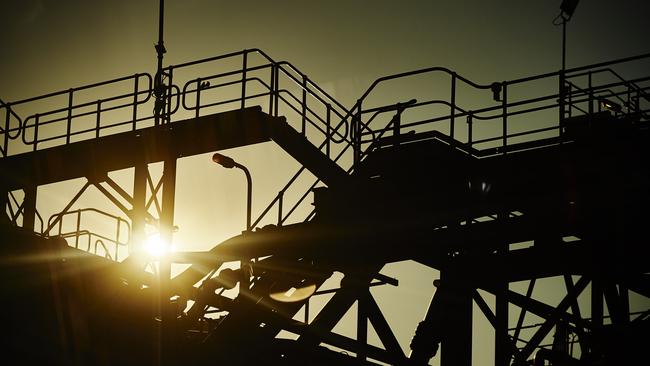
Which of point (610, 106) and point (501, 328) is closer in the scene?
point (501, 328)

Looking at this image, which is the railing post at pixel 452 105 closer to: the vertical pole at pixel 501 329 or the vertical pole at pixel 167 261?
the vertical pole at pixel 501 329

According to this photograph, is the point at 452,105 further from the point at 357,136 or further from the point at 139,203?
the point at 139,203

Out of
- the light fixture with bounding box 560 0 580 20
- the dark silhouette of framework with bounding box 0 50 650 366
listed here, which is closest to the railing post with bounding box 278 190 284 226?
the dark silhouette of framework with bounding box 0 50 650 366

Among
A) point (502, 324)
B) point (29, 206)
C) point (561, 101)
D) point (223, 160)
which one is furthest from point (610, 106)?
point (29, 206)

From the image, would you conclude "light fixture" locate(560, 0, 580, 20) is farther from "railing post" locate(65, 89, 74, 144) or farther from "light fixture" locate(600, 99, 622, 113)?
"railing post" locate(65, 89, 74, 144)

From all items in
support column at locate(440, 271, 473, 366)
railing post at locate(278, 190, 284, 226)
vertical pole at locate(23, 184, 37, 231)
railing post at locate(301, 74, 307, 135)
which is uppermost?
railing post at locate(301, 74, 307, 135)

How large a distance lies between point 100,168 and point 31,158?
1791mm

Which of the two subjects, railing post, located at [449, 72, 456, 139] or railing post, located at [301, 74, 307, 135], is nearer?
railing post, located at [449, 72, 456, 139]

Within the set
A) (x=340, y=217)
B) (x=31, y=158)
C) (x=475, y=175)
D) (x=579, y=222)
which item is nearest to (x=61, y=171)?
(x=31, y=158)

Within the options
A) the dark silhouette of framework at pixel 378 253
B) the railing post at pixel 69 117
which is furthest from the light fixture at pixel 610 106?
the railing post at pixel 69 117

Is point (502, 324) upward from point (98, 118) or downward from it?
downward

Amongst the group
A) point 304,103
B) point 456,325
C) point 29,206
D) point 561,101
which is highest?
point 304,103

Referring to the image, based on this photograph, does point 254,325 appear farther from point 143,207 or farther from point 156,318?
point 143,207

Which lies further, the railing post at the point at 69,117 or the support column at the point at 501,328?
the railing post at the point at 69,117
